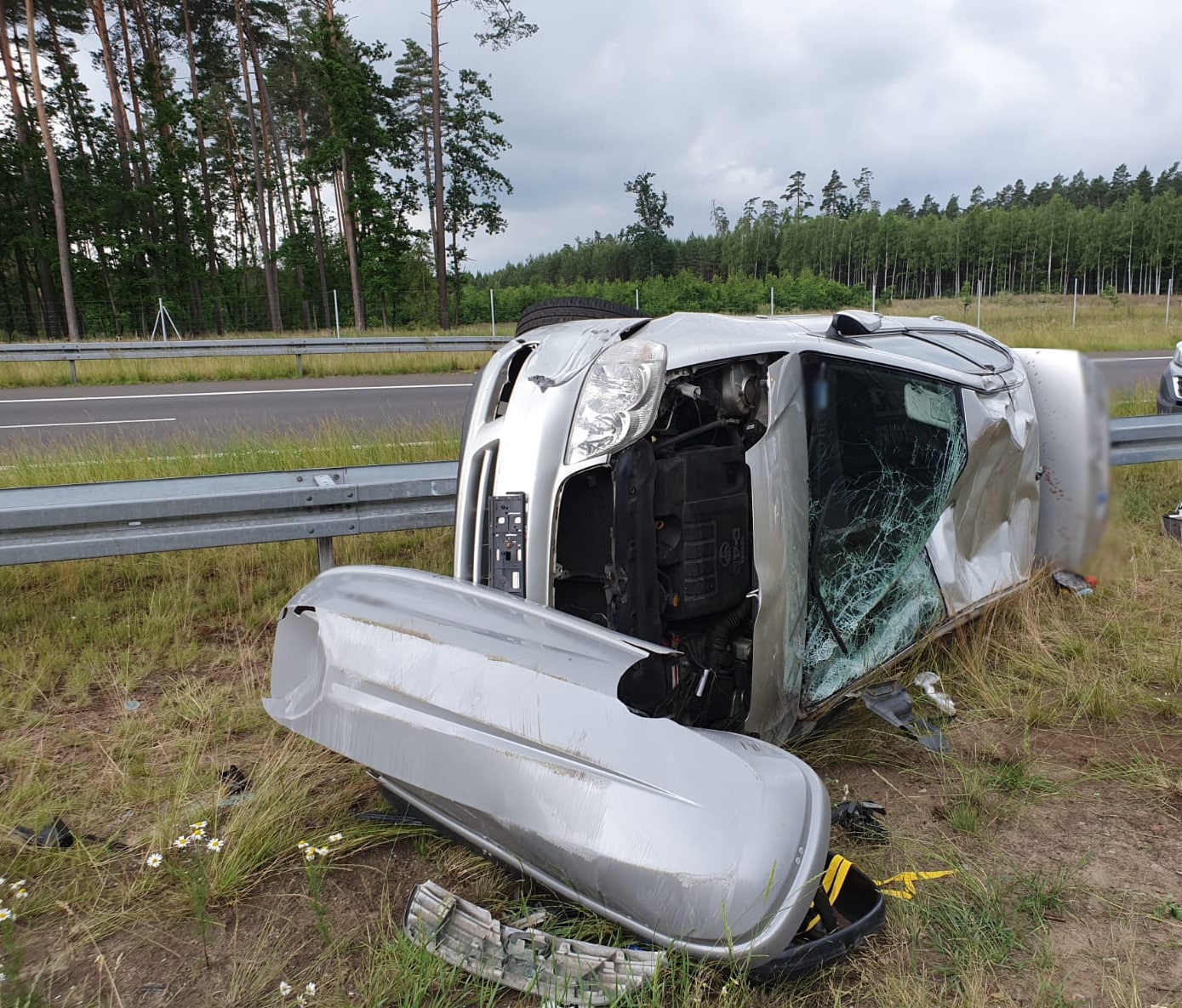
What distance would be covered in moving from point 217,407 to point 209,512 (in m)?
7.53

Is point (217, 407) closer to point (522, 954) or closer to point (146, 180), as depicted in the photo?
point (522, 954)

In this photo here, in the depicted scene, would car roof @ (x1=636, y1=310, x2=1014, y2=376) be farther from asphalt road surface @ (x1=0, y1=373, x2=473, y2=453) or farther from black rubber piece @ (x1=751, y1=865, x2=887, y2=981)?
asphalt road surface @ (x1=0, y1=373, x2=473, y2=453)

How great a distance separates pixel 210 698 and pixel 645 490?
1.95 m

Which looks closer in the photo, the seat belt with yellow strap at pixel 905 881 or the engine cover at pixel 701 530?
the seat belt with yellow strap at pixel 905 881

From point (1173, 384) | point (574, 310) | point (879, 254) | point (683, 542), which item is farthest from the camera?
point (879, 254)

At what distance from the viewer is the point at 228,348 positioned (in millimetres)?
13594

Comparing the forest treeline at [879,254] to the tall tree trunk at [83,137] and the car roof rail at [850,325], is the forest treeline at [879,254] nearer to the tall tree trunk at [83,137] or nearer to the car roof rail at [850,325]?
the tall tree trunk at [83,137]

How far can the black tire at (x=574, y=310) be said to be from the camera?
3221 millimetres

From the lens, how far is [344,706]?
196 centimetres

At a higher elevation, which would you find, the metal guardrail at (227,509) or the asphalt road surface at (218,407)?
the metal guardrail at (227,509)

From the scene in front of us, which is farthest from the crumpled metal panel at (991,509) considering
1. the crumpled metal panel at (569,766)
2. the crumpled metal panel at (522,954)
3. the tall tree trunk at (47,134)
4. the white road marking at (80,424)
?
the tall tree trunk at (47,134)

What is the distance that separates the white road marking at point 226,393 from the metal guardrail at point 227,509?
8.29m

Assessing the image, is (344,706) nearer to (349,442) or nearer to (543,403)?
(543,403)

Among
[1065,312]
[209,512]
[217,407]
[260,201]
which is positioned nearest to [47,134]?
[260,201]
